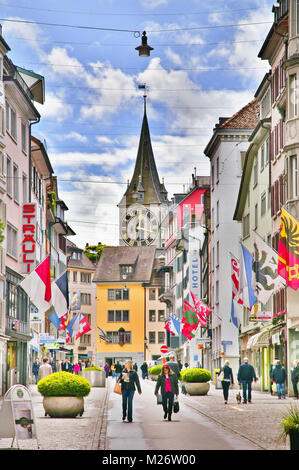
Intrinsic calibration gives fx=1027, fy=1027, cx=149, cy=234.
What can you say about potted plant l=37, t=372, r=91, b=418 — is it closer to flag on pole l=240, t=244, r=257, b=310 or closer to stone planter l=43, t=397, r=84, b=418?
stone planter l=43, t=397, r=84, b=418

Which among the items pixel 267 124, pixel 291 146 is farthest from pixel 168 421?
pixel 267 124

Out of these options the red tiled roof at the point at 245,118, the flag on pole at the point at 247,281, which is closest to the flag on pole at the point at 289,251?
the flag on pole at the point at 247,281

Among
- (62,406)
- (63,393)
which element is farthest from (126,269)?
(62,406)

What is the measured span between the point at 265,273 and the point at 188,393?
37.4 ft

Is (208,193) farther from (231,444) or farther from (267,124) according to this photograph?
(231,444)

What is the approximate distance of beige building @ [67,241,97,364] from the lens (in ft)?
447

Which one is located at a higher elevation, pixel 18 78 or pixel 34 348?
pixel 18 78

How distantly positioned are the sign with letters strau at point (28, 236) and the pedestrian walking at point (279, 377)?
623 inches

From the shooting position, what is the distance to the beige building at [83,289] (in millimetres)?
136250

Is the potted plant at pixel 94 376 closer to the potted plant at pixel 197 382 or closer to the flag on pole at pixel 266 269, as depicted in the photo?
the potted plant at pixel 197 382

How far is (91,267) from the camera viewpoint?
143m

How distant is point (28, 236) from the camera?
51.9 meters

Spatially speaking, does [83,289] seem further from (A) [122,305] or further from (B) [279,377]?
(B) [279,377]

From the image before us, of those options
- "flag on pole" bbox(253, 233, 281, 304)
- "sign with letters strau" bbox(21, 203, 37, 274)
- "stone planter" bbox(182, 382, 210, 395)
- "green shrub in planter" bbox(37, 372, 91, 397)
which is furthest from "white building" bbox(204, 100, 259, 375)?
"green shrub in planter" bbox(37, 372, 91, 397)
